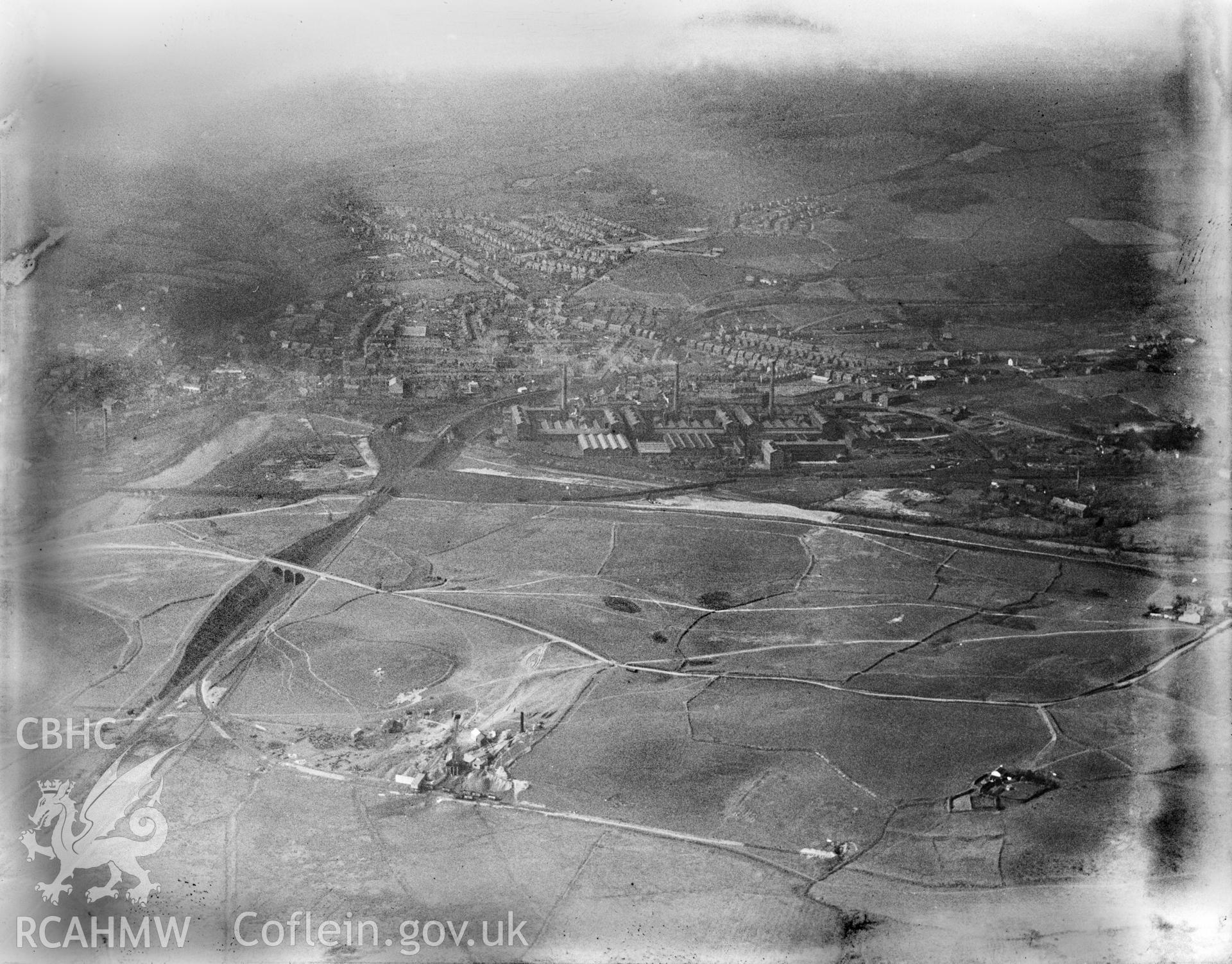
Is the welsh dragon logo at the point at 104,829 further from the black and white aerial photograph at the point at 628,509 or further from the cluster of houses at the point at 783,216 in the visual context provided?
the cluster of houses at the point at 783,216

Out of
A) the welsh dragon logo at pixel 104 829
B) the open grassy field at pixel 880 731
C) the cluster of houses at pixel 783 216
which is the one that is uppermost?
the cluster of houses at pixel 783 216

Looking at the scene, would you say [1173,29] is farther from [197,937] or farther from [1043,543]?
[197,937]

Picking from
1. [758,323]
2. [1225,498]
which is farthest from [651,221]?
[1225,498]

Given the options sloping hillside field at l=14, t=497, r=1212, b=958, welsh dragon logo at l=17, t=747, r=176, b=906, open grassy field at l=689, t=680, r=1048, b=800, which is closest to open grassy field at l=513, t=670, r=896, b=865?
sloping hillside field at l=14, t=497, r=1212, b=958

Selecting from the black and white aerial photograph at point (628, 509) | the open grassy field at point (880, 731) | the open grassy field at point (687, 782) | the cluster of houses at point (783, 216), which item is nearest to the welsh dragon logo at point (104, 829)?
the black and white aerial photograph at point (628, 509)

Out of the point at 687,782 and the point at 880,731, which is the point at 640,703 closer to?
the point at 687,782

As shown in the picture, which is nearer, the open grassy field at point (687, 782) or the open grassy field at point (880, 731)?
the open grassy field at point (687, 782)

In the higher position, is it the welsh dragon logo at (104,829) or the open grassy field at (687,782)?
the welsh dragon logo at (104,829)

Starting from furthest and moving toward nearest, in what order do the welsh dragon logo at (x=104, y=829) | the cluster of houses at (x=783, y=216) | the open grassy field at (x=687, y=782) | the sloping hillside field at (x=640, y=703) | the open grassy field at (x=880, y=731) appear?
1. the cluster of houses at (x=783, y=216)
2. the open grassy field at (x=880, y=731)
3. the open grassy field at (x=687, y=782)
4. the sloping hillside field at (x=640, y=703)
5. the welsh dragon logo at (x=104, y=829)
